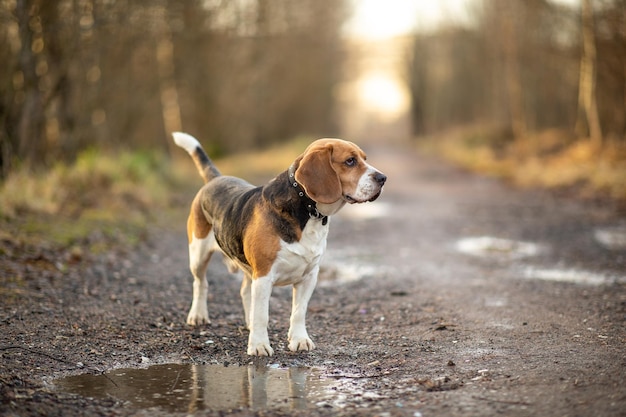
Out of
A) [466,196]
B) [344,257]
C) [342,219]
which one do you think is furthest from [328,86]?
[344,257]

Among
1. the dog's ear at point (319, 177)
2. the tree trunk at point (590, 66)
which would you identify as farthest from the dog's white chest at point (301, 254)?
the tree trunk at point (590, 66)

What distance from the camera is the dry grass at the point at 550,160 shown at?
16.5 metres

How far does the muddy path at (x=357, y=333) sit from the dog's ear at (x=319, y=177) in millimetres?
1181

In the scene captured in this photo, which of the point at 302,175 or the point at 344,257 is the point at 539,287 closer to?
the point at 344,257

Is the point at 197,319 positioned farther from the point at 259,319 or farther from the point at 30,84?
the point at 30,84

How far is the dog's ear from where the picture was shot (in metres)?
5.14

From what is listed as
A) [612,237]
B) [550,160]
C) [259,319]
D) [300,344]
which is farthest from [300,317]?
[550,160]

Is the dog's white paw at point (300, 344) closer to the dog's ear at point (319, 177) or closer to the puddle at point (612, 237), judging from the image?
the dog's ear at point (319, 177)

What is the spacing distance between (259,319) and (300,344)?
40cm

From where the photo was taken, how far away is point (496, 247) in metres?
10.5

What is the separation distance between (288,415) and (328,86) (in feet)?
137

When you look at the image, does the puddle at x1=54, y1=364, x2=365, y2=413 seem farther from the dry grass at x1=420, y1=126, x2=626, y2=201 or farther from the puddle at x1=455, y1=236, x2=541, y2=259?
the dry grass at x1=420, y1=126, x2=626, y2=201

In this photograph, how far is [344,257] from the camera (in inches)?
396

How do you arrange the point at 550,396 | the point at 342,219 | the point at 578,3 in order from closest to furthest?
the point at 550,396 → the point at 342,219 → the point at 578,3
